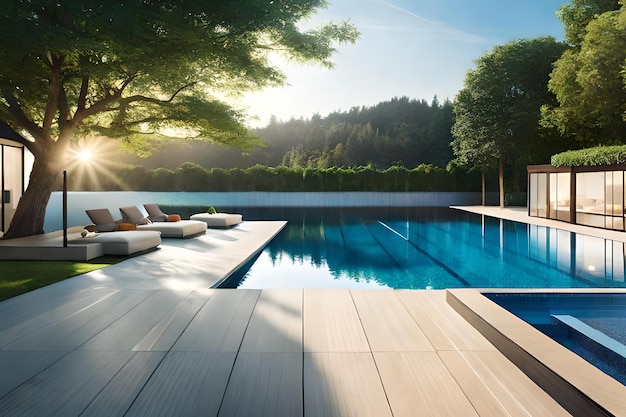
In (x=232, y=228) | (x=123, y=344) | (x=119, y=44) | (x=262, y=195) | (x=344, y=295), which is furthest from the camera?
(x=262, y=195)

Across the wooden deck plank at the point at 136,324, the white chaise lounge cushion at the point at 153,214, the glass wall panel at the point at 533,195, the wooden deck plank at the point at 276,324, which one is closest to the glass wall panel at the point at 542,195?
the glass wall panel at the point at 533,195

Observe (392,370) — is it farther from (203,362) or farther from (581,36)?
(581,36)

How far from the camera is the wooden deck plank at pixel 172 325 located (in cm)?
353

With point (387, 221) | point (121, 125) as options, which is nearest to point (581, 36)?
point (387, 221)

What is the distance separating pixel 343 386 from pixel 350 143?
47260mm

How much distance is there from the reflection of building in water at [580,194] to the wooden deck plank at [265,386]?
14.3 meters

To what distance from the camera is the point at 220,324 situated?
160 inches

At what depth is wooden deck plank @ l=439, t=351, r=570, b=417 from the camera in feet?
8.32

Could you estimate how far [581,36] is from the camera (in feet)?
67.2

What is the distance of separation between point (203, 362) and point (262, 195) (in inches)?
1014

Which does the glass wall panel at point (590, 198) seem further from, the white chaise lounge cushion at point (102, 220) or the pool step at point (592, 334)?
the white chaise lounge cushion at point (102, 220)

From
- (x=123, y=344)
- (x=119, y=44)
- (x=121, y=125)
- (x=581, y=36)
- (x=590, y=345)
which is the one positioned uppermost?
(x=581, y=36)

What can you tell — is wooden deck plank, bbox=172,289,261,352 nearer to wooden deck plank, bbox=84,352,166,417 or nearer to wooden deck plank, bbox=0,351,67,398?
wooden deck plank, bbox=84,352,166,417

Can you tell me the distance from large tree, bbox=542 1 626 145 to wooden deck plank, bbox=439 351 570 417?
16.2m
